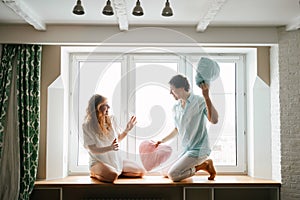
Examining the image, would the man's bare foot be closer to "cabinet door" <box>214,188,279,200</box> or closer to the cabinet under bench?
the cabinet under bench

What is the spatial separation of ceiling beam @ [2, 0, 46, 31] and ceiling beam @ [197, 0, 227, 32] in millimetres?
1624

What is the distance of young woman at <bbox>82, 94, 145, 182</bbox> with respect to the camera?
2.62 metres

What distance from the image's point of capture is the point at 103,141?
3348 mm

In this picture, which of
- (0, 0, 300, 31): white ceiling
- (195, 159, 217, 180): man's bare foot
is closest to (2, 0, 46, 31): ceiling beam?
(0, 0, 300, 31): white ceiling

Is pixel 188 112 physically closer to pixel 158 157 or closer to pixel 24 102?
pixel 158 157

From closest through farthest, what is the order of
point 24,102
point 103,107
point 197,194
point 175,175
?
point 103,107
point 175,175
point 24,102
point 197,194

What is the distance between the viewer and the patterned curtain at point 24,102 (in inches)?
160

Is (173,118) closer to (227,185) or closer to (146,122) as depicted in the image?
(146,122)

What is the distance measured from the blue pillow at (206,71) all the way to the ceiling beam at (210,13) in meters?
0.91

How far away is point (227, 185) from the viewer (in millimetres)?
4055

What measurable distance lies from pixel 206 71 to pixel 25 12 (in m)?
1.86

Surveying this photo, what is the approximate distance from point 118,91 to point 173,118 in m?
0.40

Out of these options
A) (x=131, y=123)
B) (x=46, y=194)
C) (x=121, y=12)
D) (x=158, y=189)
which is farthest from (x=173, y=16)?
(x=46, y=194)

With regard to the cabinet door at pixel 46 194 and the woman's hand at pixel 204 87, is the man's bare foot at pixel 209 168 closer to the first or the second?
the cabinet door at pixel 46 194
